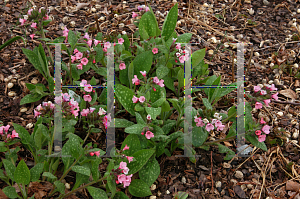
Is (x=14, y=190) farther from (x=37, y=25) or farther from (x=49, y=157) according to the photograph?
(x=37, y=25)

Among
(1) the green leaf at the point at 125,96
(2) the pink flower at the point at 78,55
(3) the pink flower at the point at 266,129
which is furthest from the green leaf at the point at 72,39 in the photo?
(3) the pink flower at the point at 266,129

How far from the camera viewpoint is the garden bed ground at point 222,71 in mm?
1854

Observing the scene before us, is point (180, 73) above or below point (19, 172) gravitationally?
above

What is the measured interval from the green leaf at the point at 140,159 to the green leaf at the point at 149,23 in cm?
103

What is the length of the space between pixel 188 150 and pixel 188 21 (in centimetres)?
154

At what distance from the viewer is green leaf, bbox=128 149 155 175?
1.62 meters

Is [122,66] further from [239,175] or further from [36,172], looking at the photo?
[239,175]

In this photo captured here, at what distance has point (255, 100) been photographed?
1717 mm

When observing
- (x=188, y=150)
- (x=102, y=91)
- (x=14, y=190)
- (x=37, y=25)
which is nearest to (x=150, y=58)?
(x=102, y=91)

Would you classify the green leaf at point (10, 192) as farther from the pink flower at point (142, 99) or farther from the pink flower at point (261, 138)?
the pink flower at point (261, 138)

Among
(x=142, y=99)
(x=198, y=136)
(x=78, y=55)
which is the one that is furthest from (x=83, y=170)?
(x=78, y=55)

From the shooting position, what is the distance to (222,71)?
2521 millimetres

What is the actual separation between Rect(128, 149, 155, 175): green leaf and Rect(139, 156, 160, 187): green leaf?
0.13m

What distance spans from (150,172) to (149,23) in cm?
116
